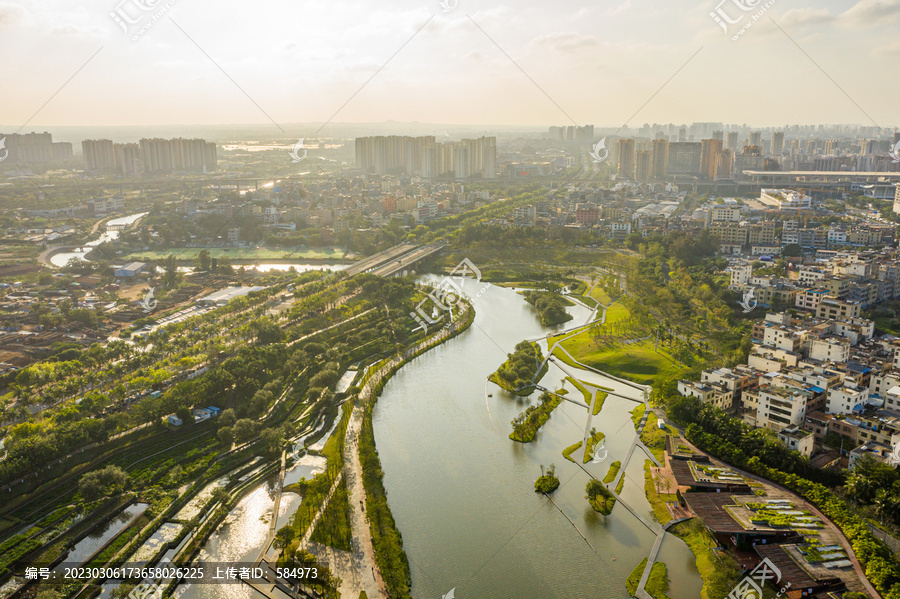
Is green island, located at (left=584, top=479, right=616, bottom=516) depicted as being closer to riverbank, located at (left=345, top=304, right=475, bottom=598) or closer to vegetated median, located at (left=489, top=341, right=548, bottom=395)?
riverbank, located at (left=345, top=304, right=475, bottom=598)

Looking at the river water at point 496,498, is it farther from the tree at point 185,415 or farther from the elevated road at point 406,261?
the elevated road at point 406,261

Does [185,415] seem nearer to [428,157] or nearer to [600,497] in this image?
[600,497]

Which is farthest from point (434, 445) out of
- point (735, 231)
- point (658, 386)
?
point (735, 231)

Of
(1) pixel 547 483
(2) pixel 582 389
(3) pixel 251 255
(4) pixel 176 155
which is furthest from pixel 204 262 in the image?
(4) pixel 176 155

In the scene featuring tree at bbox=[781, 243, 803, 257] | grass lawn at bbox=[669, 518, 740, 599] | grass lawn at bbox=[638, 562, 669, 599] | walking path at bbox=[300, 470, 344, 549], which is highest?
tree at bbox=[781, 243, 803, 257]

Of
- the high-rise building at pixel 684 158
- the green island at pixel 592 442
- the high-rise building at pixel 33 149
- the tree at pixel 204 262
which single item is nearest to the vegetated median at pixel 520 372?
the green island at pixel 592 442

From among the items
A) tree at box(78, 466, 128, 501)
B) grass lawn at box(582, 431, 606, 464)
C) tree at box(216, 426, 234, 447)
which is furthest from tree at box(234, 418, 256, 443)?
grass lawn at box(582, 431, 606, 464)
